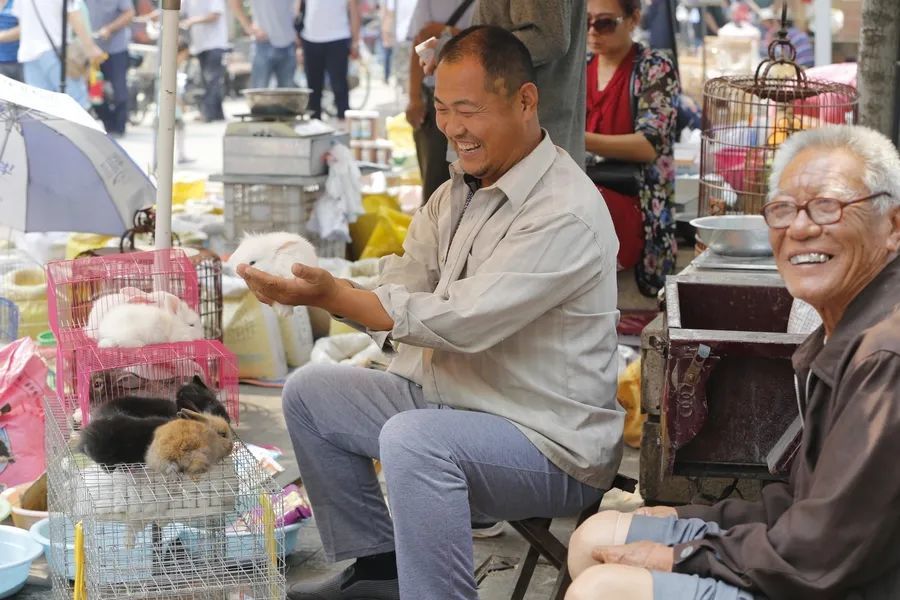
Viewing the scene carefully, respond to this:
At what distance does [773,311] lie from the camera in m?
3.51

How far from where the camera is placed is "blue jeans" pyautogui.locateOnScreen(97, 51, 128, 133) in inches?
468

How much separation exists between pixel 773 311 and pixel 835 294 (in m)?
1.36

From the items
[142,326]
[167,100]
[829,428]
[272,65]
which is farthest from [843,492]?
[272,65]

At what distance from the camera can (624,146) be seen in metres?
5.05

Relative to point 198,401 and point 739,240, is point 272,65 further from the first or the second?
point 198,401

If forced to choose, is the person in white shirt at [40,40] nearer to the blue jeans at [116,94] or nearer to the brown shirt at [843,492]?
the blue jeans at [116,94]

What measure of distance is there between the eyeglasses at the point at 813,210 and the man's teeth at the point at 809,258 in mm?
58

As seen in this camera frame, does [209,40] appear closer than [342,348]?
No

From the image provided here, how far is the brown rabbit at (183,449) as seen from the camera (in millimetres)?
2758

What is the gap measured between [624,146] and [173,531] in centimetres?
282

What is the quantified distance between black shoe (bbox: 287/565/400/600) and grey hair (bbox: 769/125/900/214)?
5.13ft

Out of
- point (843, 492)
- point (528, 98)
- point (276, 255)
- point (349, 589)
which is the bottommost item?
point (349, 589)

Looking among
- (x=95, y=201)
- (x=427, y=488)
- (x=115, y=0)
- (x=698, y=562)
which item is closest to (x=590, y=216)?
(x=427, y=488)

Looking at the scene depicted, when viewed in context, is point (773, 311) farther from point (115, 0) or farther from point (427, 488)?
point (115, 0)
